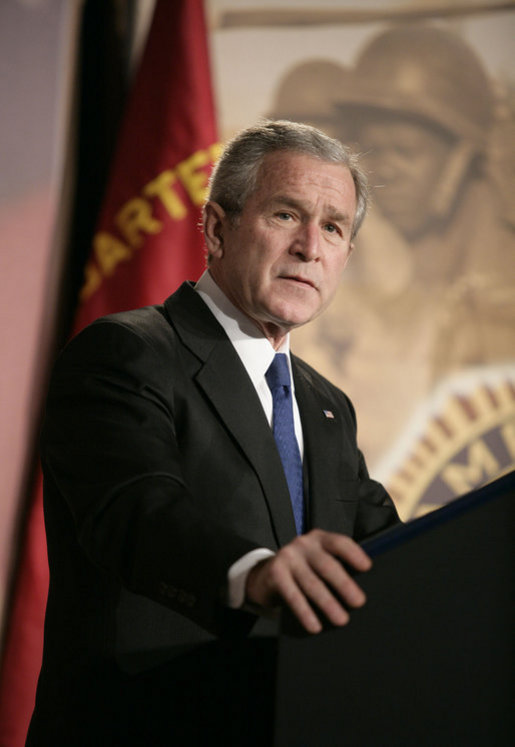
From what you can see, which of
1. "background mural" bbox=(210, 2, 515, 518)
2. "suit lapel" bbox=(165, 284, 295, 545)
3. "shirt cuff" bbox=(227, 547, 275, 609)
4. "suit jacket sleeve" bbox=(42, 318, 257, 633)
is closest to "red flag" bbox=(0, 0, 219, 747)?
"background mural" bbox=(210, 2, 515, 518)

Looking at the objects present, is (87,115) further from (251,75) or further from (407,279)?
(407,279)

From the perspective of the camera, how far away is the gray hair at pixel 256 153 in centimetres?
167

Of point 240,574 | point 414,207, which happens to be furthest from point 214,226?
point 414,207

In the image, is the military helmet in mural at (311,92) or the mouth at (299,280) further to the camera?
the military helmet in mural at (311,92)

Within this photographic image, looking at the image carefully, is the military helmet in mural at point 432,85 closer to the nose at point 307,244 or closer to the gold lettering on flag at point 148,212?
the gold lettering on flag at point 148,212

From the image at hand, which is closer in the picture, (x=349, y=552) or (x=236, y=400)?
(x=349, y=552)

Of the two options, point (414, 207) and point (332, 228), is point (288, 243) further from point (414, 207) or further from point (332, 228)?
point (414, 207)

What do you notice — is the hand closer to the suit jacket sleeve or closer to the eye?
the suit jacket sleeve

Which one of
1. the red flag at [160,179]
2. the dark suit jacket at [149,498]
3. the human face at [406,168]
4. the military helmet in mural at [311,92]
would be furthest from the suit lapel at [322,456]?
the military helmet in mural at [311,92]

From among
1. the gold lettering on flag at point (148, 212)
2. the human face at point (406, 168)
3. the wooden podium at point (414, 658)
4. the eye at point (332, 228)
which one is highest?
the human face at point (406, 168)

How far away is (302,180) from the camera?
163 cm

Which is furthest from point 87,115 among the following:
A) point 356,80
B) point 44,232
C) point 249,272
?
point 249,272

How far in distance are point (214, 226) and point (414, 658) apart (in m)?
1.15

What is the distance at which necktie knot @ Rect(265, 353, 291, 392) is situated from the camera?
1.55 meters
